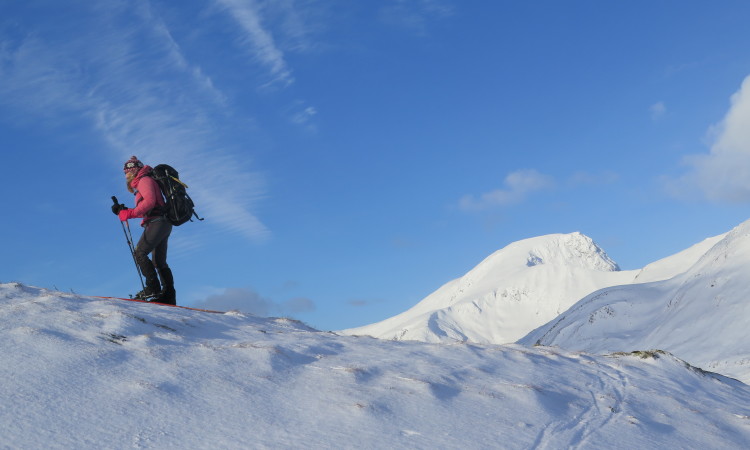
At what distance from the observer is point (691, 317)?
4012 cm

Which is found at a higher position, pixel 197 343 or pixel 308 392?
pixel 197 343

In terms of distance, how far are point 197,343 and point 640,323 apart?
2056 inches

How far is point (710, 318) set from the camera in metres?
36.9

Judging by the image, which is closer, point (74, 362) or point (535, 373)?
point (74, 362)

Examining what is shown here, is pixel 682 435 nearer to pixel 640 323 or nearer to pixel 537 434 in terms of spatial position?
pixel 537 434

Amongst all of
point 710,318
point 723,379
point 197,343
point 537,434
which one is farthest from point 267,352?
point 710,318

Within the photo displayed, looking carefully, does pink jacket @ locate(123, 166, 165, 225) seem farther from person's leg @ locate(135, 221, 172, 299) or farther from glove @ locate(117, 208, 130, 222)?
person's leg @ locate(135, 221, 172, 299)

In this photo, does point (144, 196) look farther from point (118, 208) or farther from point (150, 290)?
point (150, 290)

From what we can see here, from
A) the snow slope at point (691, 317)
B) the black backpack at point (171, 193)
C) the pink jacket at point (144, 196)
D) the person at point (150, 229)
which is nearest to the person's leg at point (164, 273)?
the person at point (150, 229)

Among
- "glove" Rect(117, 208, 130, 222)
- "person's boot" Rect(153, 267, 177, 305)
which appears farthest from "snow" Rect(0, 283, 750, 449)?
"glove" Rect(117, 208, 130, 222)

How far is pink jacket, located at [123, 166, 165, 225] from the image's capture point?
474 inches

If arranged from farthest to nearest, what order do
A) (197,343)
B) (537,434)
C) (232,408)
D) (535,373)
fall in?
(535,373), (197,343), (537,434), (232,408)

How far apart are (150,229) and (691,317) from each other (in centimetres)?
3801

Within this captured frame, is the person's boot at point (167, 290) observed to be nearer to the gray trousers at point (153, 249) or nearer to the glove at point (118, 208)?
the gray trousers at point (153, 249)
